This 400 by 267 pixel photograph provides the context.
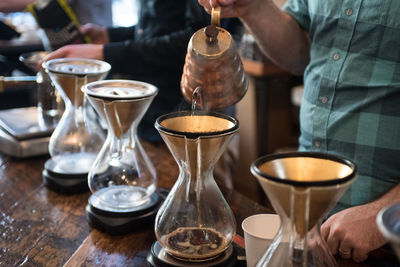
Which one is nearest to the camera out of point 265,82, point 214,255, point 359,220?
point 214,255

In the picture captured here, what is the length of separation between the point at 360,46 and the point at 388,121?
21cm

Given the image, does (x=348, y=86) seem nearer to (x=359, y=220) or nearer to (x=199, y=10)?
(x=359, y=220)

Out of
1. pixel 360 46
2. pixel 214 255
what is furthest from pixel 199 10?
pixel 214 255

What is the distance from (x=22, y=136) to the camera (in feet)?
5.11

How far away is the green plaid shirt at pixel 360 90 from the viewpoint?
120 centimetres

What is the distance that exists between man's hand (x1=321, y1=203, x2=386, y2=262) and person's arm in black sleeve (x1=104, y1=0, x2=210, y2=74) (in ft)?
3.34

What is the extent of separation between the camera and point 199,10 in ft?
5.96

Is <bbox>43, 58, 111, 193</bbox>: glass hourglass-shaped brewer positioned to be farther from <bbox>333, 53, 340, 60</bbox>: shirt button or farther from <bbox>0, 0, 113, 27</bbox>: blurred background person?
<bbox>0, 0, 113, 27</bbox>: blurred background person

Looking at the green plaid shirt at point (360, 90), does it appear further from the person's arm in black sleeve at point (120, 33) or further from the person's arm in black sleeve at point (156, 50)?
the person's arm in black sleeve at point (120, 33)

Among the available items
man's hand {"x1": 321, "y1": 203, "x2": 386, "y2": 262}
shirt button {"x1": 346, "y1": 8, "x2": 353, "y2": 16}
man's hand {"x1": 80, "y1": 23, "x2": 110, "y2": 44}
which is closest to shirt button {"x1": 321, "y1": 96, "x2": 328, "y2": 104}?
shirt button {"x1": 346, "y1": 8, "x2": 353, "y2": 16}

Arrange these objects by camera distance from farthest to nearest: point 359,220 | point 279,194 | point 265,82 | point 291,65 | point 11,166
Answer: point 265,82 < point 291,65 < point 11,166 < point 359,220 < point 279,194

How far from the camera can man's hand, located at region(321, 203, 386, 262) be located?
3.08 ft

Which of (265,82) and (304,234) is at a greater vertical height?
(304,234)

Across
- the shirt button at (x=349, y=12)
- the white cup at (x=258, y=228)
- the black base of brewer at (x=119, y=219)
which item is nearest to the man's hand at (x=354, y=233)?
the white cup at (x=258, y=228)
